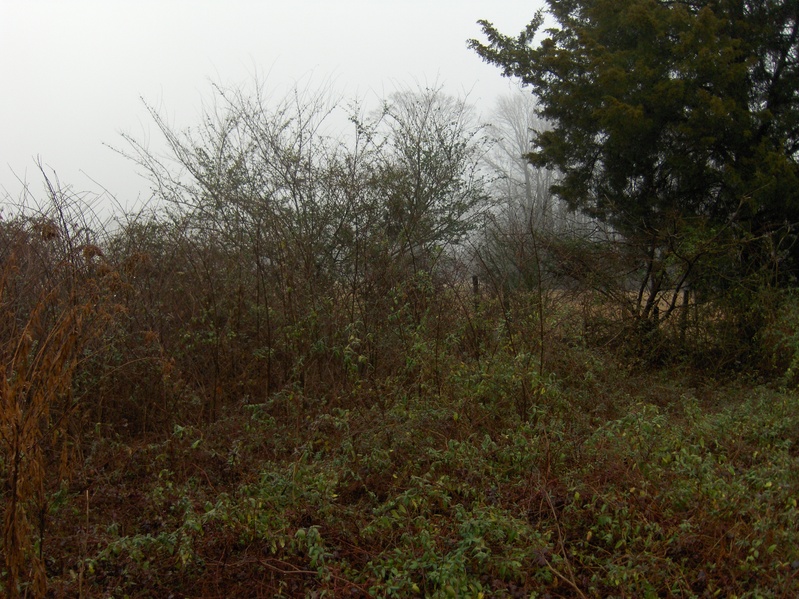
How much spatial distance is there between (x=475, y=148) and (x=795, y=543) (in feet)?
32.1

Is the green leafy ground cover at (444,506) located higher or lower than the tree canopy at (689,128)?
lower

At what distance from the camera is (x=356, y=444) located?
5.03m

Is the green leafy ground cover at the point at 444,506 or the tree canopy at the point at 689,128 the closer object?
the green leafy ground cover at the point at 444,506

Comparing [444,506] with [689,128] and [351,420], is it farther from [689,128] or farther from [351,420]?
[689,128]

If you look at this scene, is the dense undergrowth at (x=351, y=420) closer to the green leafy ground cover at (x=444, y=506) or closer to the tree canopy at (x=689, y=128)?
the green leafy ground cover at (x=444, y=506)

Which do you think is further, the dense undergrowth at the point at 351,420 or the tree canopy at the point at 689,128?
the tree canopy at the point at 689,128

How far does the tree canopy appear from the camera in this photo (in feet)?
A: 29.1

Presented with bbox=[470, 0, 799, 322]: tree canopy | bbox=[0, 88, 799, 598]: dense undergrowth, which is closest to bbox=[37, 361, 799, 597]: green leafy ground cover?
bbox=[0, 88, 799, 598]: dense undergrowth

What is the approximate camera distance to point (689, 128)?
904 cm

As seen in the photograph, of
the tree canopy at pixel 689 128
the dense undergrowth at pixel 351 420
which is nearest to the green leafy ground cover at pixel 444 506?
the dense undergrowth at pixel 351 420

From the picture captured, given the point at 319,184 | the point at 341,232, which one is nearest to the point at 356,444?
the point at 341,232

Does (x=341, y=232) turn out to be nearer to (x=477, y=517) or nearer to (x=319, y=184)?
(x=319, y=184)

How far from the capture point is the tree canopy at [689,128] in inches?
350

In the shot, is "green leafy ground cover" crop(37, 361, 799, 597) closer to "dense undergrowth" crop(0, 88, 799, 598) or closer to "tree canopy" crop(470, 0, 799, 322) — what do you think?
"dense undergrowth" crop(0, 88, 799, 598)
